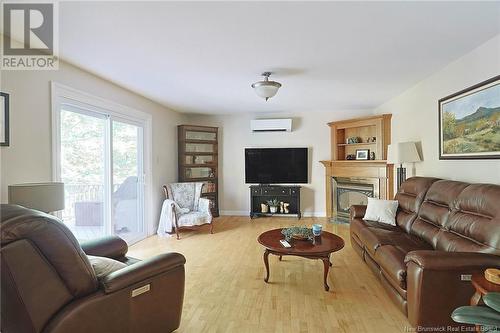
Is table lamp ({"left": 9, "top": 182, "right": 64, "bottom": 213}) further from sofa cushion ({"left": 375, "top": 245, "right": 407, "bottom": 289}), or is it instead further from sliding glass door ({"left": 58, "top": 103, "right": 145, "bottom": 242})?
sofa cushion ({"left": 375, "top": 245, "right": 407, "bottom": 289})

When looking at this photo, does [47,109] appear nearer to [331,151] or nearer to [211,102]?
[211,102]

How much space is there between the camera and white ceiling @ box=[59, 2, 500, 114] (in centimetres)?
187

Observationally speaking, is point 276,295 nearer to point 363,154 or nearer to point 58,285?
point 58,285

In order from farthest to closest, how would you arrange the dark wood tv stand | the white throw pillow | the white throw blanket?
the dark wood tv stand, the white throw blanket, the white throw pillow

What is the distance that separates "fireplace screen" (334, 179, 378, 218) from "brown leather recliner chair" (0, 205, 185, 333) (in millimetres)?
4342

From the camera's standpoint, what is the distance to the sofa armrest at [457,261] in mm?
1766

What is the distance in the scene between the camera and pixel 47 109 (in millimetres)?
2629

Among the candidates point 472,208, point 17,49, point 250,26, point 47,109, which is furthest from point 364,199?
point 17,49

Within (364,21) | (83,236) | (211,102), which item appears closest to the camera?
(364,21)

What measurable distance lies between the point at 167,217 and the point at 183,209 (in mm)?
379

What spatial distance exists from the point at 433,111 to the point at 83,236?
4626 millimetres

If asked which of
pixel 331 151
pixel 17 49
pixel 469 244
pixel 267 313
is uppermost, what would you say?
pixel 17 49

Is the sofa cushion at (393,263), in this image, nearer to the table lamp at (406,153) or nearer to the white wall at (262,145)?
the table lamp at (406,153)

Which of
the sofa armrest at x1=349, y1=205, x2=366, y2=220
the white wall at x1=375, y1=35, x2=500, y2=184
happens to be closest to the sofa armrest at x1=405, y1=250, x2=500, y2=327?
the white wall at x1=375, y1=35, x2=500, y2=184
